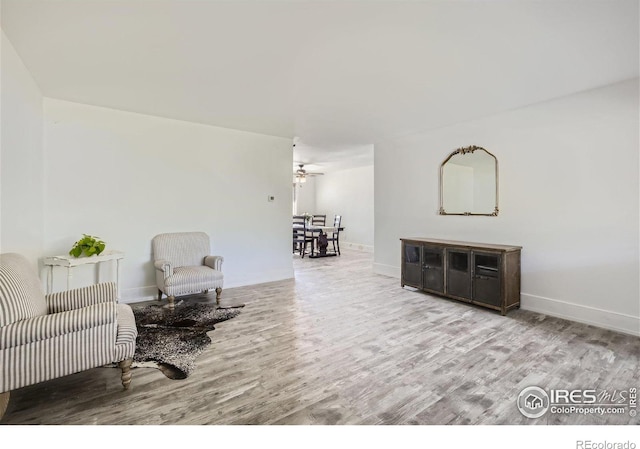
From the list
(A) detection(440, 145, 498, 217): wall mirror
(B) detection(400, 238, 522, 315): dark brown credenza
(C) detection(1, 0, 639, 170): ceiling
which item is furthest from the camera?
(A) detection(440, 145, 498, 217): wall mirror

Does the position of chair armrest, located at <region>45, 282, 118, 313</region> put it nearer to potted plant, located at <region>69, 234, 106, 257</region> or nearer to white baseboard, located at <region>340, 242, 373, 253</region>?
potted plant, located at <region>69, 234, 106, 257</region>

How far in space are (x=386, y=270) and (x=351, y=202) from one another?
446 centimetres

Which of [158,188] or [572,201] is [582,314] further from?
[158,188]

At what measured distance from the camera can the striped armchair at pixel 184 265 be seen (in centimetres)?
369

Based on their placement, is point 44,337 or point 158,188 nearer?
point 44,337

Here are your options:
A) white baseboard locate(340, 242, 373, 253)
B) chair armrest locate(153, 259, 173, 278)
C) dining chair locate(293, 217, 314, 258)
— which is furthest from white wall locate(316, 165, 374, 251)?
chair armrest locate(153, 259, 173, 278)

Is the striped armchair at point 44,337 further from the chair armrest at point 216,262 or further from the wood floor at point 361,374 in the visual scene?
the chair armrest at point 216,262

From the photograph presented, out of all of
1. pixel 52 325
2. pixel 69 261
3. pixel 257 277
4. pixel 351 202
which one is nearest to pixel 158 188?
pixel 69 261

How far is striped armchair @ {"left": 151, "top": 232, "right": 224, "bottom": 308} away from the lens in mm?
3686

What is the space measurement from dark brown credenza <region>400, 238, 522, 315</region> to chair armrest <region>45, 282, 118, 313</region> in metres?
3.69

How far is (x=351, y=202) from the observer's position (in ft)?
32.3

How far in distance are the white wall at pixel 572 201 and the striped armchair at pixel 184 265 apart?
137 inches

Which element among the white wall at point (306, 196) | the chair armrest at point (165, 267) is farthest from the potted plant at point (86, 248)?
the white wall at point (306, 196)

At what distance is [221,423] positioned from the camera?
1.72m
